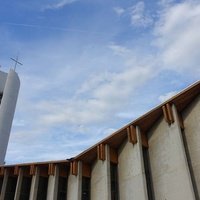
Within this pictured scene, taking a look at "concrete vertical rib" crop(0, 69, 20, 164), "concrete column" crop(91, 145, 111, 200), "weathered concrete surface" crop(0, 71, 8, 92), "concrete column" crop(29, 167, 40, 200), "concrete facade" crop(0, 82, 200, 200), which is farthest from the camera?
"weathered concrete surface" crop(0, 71, 8, 92)

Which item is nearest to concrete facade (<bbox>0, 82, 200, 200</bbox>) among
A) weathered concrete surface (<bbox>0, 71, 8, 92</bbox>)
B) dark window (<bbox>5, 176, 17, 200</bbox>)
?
dark window (<bbox>5, 176, 17, 200</bbox>)

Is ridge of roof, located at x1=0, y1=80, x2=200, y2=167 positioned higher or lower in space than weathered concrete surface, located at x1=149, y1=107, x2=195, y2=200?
higher

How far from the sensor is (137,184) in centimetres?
1703

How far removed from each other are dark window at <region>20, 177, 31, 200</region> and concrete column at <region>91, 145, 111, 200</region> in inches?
253

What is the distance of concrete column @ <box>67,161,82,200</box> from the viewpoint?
20.0 metres

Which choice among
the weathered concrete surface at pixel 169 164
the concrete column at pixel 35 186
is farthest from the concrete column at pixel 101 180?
the concrete column at pixel 35 186

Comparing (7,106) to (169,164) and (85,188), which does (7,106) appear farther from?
(169,164)

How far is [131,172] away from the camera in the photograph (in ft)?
59.3

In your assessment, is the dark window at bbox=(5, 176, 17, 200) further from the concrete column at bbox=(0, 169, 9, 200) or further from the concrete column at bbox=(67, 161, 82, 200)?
the concrete column at bbox=(67, 161, 82, 200)

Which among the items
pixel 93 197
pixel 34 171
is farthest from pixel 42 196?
pixel 93 197

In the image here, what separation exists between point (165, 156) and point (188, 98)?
11.9 feet

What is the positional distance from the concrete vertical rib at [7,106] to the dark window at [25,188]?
8841 mm

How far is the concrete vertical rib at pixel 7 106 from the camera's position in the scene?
1314 inches

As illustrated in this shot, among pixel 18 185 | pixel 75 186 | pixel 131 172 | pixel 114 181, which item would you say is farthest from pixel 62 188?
pixel 131 172
